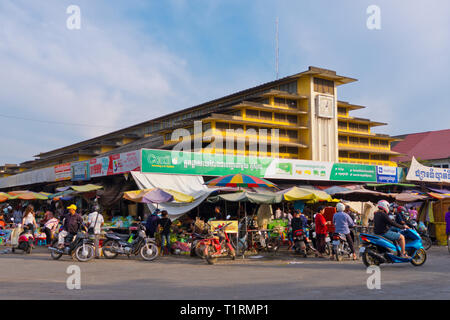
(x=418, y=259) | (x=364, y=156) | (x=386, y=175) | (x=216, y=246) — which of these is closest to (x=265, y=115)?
(x=386, y=175)

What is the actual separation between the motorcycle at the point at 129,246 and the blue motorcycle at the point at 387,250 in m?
6.58

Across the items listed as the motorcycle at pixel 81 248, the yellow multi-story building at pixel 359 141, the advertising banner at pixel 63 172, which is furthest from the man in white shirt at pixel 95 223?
the yellow multi-story building at pixel 359 141

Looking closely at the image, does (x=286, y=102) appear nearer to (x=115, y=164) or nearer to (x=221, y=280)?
(x=115, y=164)

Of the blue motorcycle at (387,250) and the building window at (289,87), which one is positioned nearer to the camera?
the blue motorcycle at (387,250)

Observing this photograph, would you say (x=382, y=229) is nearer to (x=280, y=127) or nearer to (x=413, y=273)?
(x=413, y=273)

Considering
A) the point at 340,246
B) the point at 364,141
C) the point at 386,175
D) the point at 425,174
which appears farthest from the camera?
the point at 364,141

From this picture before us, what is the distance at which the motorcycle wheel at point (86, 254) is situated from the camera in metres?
14.4

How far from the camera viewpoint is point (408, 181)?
1497 inches

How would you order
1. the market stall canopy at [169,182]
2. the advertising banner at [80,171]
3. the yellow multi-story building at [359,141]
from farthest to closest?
the yellow multi-story building at [359,141], the advertising banner at [80,171], the market stall canopy at [169,182]

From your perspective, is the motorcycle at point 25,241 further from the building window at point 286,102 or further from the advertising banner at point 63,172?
the building window at point 286,102

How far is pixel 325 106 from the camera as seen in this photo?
5000 cm

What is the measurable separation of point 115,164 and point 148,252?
11.5 m

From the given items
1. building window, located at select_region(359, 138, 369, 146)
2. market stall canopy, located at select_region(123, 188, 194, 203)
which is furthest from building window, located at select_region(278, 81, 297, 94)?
market stall canopy, located at select_region(123, 188, 194, 203)
